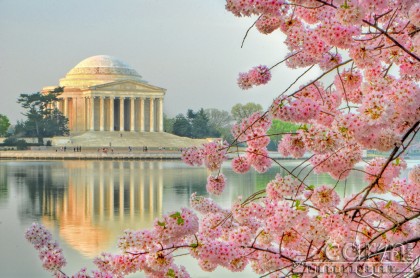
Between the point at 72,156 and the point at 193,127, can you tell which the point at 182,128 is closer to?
the point at 193,127

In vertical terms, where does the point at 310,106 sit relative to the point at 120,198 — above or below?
above

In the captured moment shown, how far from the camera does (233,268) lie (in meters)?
4.11

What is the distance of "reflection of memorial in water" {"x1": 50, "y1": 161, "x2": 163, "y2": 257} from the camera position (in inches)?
650

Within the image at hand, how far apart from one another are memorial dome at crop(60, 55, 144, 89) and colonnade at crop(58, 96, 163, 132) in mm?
2122

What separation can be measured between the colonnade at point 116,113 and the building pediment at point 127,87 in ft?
3.52

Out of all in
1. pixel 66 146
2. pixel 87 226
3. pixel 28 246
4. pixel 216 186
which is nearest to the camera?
pixel 216 186

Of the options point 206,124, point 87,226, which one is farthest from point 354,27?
point 206,124

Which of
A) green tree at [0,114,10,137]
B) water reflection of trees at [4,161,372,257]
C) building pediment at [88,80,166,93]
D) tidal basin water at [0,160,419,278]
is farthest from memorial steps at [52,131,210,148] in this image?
water reflection of trees at [4,161,372,257]

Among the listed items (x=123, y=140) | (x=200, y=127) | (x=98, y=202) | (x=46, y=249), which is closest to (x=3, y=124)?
(x=123, y=140)

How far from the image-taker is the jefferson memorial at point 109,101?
299ft

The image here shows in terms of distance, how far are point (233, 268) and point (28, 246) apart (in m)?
12.2

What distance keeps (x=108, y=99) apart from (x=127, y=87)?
270cm

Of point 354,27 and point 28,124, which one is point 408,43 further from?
point 28,124

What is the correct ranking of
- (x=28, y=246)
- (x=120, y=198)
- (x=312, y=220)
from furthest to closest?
1. (x=120, y=198)
2. (x=28, y=246)
3. (x=312, y=220)
